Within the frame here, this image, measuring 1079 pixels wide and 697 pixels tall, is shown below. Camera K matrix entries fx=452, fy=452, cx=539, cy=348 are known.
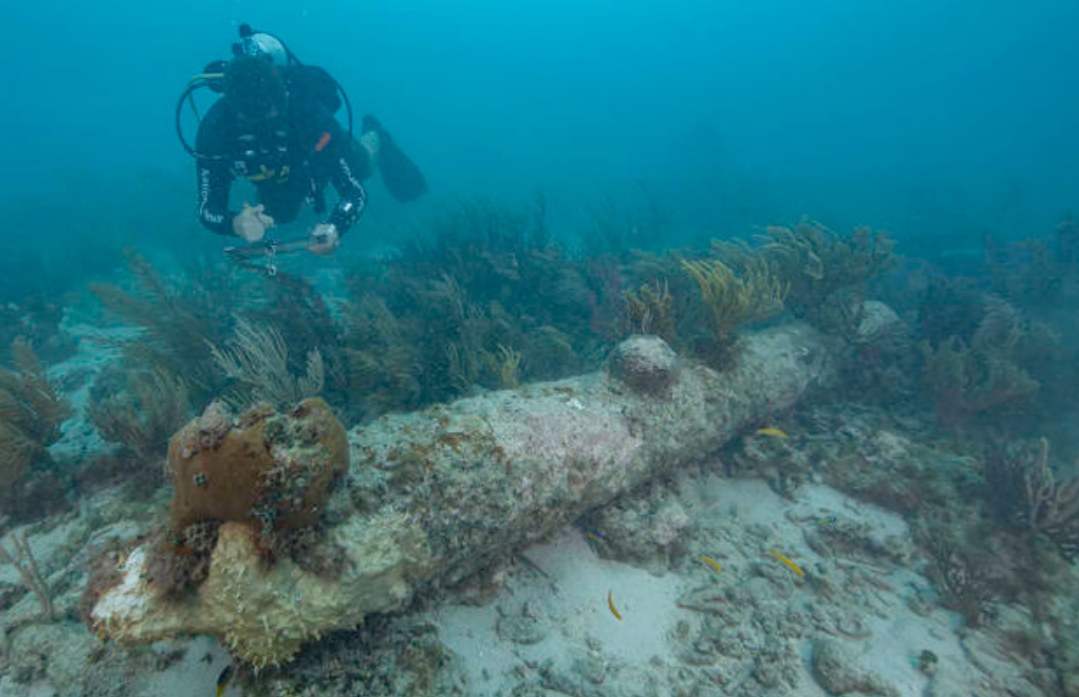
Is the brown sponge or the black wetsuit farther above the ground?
the black wetsuit

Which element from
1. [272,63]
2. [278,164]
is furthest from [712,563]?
[272,63]

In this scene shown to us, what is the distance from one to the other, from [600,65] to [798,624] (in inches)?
4182

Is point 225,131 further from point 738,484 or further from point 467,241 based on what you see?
point 738,484

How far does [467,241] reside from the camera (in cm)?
938

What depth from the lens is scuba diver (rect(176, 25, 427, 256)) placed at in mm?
6090

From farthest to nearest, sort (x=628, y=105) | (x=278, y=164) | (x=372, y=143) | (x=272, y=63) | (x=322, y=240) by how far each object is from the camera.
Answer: (x=628, y=105) < (x=372, y=143) < (x=272, y=63) < (x=278, y=164) < (x=322, y=240)

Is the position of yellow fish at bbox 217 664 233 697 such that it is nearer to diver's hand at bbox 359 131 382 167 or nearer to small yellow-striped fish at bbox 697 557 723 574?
small yellow-striped fish at bbox 697 557 723 574

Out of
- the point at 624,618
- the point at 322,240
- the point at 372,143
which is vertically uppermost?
the point at 372,143

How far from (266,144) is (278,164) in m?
0.28

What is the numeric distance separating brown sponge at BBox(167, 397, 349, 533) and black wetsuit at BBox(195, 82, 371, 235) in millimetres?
4982

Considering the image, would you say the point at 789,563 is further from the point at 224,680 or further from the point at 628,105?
the point at 628,105

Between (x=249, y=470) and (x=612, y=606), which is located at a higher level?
(x=249, y=470)

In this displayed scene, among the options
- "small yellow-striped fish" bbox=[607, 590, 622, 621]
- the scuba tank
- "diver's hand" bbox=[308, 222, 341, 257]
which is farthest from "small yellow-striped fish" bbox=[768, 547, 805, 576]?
the scuba tank

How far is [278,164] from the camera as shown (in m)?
6.50
